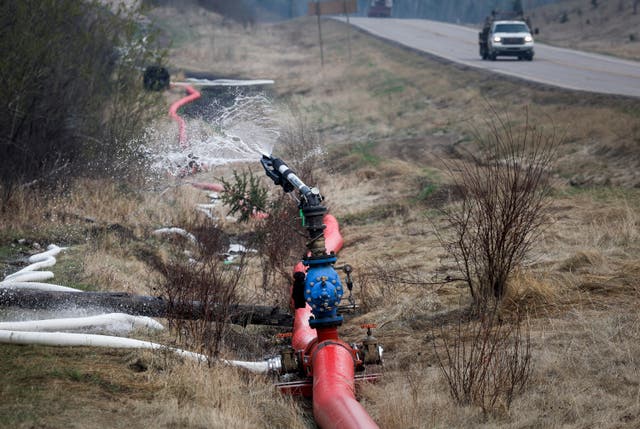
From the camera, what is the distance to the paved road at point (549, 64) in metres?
29.8

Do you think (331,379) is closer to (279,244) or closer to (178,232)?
(279,244)

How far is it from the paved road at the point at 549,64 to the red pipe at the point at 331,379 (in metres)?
19.7

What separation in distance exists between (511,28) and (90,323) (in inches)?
1485

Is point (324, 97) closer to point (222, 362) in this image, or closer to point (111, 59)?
point (111, 59)

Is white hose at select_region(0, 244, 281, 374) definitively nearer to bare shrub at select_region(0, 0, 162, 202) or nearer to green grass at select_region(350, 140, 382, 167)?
bare shrub at select_region(0, 0, 162, 202)

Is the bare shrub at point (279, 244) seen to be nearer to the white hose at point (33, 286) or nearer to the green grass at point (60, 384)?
the white hose at point (33, 286)

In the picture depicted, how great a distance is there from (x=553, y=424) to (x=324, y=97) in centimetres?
3216

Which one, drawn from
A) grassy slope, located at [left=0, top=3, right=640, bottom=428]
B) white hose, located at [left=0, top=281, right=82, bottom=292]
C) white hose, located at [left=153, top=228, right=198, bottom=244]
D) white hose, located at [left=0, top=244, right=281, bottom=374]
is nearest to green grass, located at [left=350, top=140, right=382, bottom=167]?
grassy slope, located at [left=0, top=3, right=640, bottom=428]

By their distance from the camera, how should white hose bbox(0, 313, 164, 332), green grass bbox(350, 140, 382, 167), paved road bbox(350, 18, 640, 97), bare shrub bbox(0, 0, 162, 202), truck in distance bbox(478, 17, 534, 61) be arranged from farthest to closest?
truck in distance bbox(478, 17, 534, 61) < paved road bbox(350, 18, 640, 97) < green grass bbox(350, 140, 382, 167) < bare shrub bbox(0, 0, 162, 202) < white hose bbox(0, 313, 164, 332)

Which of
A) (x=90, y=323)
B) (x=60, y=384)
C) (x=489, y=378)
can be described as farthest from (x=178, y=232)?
(x=489, y=378)

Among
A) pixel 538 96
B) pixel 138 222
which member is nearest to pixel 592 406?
pixel 138 222

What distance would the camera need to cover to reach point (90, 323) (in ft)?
26.9

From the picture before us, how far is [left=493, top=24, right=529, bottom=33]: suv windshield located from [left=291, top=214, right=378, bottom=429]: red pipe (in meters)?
36.7

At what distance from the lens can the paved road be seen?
2977cm
